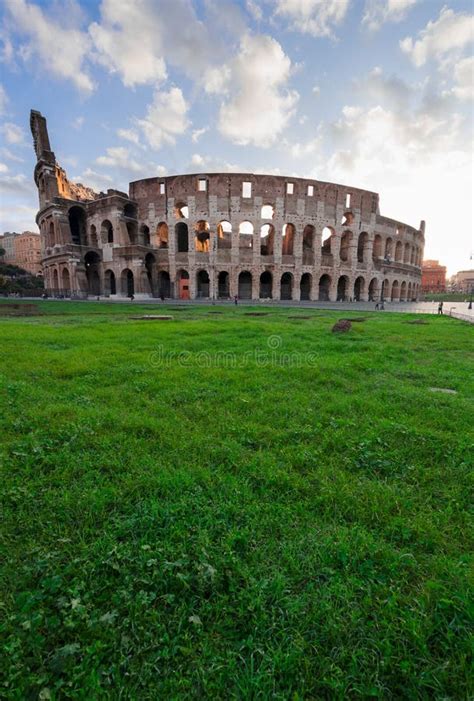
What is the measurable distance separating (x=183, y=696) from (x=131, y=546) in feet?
2.95

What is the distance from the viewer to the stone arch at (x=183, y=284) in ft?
132

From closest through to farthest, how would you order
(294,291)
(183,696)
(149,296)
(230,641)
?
(183,696)
(230,641)
(149,296)
(294,291)

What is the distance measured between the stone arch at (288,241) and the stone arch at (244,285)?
244 inches

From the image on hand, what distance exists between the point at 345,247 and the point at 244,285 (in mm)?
16111

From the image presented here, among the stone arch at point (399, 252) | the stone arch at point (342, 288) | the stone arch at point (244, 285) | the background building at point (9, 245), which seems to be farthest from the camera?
the background building at point (9, 245)

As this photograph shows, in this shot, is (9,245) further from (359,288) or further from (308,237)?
(359,288)

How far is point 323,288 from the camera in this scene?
148ft

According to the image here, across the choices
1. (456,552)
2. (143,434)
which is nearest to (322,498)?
(456,552)

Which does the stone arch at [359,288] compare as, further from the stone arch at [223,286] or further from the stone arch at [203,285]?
the stone arch at [203,285]

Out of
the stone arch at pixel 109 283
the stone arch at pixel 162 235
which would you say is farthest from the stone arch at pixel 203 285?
the stone arch at pixel 109 283

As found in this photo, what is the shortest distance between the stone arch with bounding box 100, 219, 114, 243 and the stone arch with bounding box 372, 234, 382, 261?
3803cm

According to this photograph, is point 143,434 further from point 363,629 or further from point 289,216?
point 289,216

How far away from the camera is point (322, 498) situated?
2.53m
